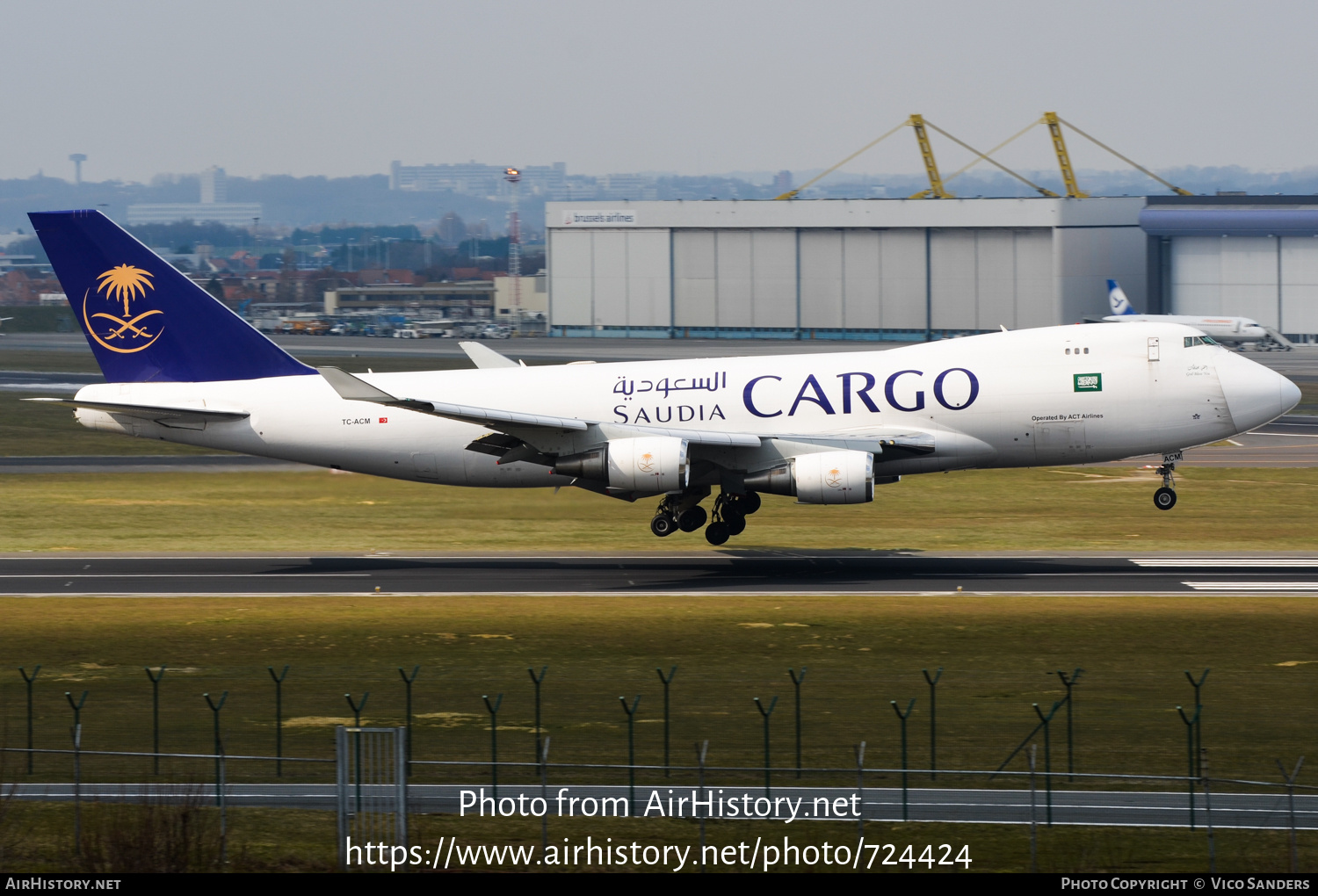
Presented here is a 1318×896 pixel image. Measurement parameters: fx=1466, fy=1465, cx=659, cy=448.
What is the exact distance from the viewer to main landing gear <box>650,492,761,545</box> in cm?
5166

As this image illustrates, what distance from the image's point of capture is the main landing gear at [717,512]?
169ft

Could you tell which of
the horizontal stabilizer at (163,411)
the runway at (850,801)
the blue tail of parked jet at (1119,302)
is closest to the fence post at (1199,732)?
the runway at (850,801)

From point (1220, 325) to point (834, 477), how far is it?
4534 inches

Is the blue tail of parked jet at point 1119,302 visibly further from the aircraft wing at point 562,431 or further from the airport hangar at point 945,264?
the aircraft wing at point 562,431

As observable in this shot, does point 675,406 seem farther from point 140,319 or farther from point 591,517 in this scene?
point 140,319

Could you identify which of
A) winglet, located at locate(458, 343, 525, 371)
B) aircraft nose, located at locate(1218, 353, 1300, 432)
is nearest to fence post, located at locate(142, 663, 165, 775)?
winglet, located at locate(458, 343, 525, 371)

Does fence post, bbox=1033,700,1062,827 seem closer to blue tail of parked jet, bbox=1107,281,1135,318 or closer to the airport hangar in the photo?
blue tail of parked jet, bbox=1107,281,1135,318

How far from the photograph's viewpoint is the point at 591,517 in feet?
195

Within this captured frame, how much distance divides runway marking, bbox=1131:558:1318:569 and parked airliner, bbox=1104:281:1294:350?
99728 millimetres

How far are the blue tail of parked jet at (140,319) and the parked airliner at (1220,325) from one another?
366 feet

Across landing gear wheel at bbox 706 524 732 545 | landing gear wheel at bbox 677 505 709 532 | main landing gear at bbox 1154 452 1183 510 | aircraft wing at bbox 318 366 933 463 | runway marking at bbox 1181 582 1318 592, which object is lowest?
runway marking at bbox 1181 582 1318 592

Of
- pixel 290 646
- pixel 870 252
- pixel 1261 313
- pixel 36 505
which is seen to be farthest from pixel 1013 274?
pixel 290 646
